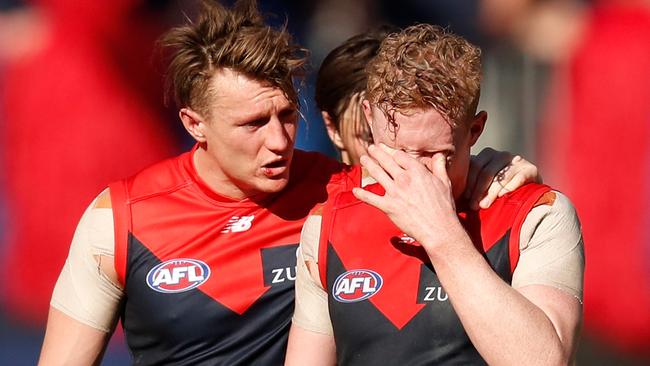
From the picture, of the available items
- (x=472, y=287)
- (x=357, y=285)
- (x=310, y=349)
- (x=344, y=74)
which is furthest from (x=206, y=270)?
(x=472, y=287)

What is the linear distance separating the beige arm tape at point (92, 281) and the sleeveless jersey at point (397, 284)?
2.36 ft

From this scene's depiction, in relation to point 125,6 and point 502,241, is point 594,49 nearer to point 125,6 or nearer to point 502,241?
point 125,6

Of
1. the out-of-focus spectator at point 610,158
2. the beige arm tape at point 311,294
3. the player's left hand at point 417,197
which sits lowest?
the out-of-focus spectator at point 610,158

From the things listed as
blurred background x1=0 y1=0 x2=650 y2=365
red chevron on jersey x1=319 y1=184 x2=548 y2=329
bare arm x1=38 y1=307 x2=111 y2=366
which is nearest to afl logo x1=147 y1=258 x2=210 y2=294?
bare arm x1=38 y1=307 x2=111 y2=366

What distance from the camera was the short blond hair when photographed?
2.51 metres

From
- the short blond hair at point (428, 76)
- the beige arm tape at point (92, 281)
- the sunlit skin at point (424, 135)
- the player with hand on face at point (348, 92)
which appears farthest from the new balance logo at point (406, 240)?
the beige arm tape at point (92, 281)

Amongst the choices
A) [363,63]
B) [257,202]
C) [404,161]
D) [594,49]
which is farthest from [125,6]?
[404,161]

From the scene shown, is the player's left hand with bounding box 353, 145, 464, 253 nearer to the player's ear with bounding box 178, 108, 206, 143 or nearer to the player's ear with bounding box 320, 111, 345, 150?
the player's ear with bounding box 178, 108, 206, 143

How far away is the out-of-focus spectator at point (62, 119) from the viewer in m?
4.56

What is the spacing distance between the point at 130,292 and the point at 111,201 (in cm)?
27

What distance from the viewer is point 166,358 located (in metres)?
3.15

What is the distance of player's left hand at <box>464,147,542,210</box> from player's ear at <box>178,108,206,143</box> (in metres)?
0.86

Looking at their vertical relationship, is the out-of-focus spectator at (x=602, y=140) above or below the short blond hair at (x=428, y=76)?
below

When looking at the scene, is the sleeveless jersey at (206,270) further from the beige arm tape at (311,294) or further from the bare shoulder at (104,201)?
the beige arm tape at (311,294)
